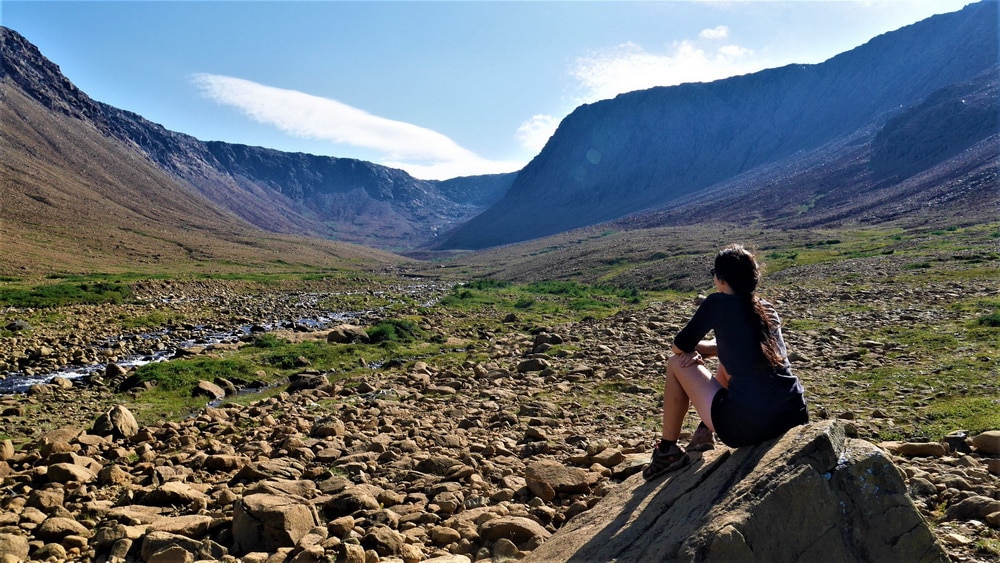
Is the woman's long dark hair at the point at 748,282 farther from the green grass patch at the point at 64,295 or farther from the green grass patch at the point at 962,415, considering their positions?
the green grass patch at the point at 64,295

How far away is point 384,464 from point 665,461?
483 centimetres

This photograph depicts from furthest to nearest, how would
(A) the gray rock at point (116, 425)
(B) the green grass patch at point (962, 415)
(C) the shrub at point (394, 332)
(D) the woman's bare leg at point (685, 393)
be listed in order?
(C) the shrub at point (394, 332)
(A) the gray rock at point (116, 425)
(B) the green grass patch at point (962, 415)
(D) the woman's bare leg at point (685, 393)

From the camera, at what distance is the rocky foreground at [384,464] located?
254 inches

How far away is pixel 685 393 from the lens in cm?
622

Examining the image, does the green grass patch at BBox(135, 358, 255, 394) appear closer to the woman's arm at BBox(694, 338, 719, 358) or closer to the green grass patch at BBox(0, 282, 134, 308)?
the woman's arm at BBox(694, 338, 719, 358)

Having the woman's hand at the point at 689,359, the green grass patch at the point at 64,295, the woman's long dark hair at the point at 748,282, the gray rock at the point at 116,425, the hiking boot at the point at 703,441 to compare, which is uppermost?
the woman's long dark hair at the point at 748,282

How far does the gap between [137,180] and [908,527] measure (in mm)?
195005

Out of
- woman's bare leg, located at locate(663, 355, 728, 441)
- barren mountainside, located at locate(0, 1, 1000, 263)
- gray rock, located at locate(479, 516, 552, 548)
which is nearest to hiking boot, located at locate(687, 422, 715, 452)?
woman's bare leg, located at locate(663, 355, 728, 441)

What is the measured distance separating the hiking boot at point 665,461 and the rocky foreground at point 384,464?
1.11m

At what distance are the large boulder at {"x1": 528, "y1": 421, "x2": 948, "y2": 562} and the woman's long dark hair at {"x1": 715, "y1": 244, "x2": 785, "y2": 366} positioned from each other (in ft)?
2.78

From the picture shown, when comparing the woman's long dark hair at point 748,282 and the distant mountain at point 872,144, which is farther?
the distant mountain at point 872,144

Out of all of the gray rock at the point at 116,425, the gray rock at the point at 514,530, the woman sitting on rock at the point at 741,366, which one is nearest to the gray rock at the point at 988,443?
the woman sitting on rock at the point at 741,366

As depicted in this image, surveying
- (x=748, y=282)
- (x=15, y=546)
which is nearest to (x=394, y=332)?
(x=15, y=546)

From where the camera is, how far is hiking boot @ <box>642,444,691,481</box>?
20.2ft
